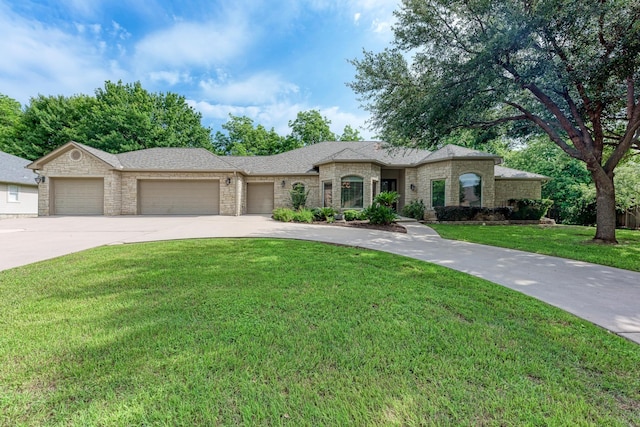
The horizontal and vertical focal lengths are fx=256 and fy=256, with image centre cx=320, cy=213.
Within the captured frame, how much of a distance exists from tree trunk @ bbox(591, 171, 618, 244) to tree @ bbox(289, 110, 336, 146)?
2575cm

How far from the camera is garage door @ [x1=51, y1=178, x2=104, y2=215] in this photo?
1589 centimetres

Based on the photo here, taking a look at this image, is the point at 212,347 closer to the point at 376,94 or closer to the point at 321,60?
the point at 376,94

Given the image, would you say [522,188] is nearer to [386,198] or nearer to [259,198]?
[386,198]

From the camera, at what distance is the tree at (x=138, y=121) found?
2564cm

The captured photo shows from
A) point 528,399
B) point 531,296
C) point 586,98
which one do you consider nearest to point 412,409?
point 528,399

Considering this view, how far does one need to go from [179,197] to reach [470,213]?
58.3ft

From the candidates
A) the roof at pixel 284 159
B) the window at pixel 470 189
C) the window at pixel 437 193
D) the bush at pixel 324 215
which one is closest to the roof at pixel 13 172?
the roof at pixel 284 159

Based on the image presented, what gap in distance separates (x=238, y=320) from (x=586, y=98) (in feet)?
39.4

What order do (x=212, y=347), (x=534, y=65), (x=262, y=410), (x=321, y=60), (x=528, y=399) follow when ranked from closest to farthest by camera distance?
1. (x=262, y=410)
2. (x=528, y=399)
3. (x=212, y=347)
4. (x=534, y=65)
5. (x=321, y=60)

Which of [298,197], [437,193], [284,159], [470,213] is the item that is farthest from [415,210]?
[284,159]

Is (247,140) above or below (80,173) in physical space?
above

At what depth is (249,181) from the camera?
18125 millimetres

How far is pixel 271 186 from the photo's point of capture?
18297 millimetres

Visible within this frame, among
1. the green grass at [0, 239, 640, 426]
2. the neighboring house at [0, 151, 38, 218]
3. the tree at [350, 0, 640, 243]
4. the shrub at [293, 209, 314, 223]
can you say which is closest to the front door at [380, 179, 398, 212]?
the shrub at [293, 209, 314, 223]
